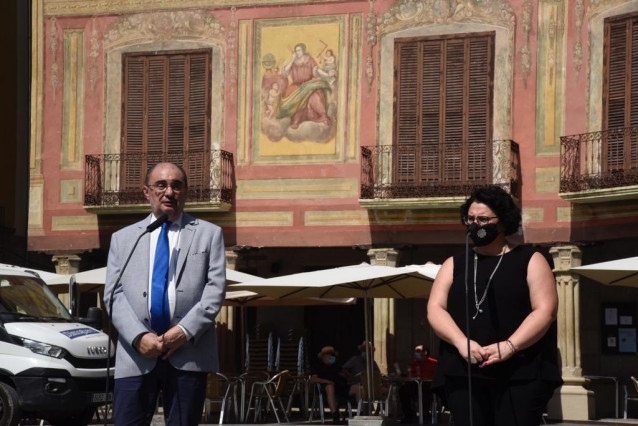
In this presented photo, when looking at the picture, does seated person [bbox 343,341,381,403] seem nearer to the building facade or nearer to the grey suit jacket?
the building facade

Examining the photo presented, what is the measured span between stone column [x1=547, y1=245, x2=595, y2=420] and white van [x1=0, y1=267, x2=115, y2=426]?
1025 centimetres

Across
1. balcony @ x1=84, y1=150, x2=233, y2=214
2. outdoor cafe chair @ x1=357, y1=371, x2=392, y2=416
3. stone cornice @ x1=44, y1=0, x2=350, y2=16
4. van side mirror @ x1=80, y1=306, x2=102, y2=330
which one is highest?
stone cornice @ x1=44, y1=0, x2=350, y2=16

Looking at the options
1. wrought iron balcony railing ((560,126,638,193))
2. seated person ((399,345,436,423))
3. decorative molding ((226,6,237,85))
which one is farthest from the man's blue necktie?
decorative molding ((226,6,237,85))

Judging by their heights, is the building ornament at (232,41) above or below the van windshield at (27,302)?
above

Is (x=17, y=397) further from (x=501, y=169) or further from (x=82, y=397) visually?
(x=501, y=169)

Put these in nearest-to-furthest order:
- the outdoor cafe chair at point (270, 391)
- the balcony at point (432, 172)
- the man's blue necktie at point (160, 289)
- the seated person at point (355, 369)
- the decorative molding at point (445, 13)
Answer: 1. the man's blue necktie at point (160, 289)
2. the outdoor cafe chair at point (270, 391)
3. the seated person at point (355, 369)
4. the balcony at point (432, 172)
5. the decorative molding at point (445, 13)

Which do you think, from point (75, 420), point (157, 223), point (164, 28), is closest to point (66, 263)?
point (164, 28)

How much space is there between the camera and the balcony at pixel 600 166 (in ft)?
73.7

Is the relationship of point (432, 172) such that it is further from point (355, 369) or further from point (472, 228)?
point (472, 228)

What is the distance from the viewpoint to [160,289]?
673 cm

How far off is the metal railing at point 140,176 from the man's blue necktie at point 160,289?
18.2 meters

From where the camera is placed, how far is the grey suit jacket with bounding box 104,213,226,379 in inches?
261

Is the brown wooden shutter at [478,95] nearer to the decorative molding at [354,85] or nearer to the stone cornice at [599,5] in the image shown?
the stone cornice at [599,5]

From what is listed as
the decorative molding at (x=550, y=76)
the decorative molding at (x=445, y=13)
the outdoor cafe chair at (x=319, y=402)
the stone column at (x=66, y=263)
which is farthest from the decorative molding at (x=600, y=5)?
the stone column at (x=66, y=263)
